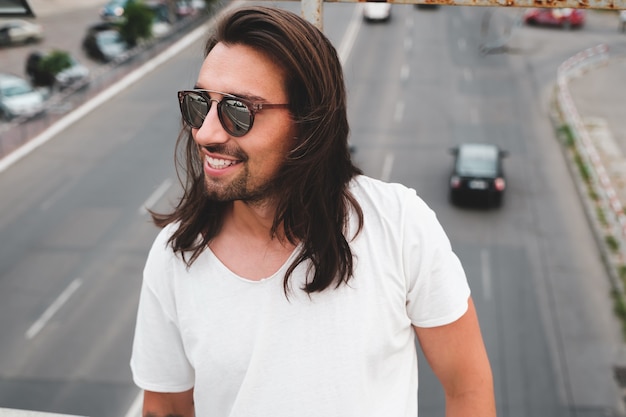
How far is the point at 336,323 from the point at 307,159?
18.5 inches

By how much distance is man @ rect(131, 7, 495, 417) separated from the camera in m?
2.21

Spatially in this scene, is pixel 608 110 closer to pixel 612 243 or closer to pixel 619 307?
pixel 612 243

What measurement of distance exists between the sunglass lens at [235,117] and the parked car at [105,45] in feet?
109

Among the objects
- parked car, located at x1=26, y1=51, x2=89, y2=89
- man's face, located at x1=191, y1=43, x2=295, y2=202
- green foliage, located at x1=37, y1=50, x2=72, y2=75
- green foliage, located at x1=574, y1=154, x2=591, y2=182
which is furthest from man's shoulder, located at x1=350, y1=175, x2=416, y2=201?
green foliage, located at x1=37, y1=50, x2=72, y2=75

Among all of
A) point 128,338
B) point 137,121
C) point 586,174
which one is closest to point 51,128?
point 137,121

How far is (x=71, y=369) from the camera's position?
13.7m

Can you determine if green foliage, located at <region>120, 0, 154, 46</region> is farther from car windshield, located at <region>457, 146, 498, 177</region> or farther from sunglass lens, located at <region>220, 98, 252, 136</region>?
sunglass lens, located at <region>220, 98, 252, 136</region>

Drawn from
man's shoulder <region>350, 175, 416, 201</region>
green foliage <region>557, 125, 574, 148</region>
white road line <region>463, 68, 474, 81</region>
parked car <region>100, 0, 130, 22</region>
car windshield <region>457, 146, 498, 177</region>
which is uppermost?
man's shoulder <region>350, 175, 416, 201</region>

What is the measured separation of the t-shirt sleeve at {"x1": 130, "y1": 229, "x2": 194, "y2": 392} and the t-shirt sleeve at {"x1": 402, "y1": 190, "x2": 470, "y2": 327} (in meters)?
0.71

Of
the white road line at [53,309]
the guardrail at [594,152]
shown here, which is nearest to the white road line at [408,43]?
the guardrail at [594,152]

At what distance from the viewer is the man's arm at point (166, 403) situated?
251cm

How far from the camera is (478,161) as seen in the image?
70.1 feet

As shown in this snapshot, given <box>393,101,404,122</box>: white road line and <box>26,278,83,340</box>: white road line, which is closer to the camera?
<box>26,278,83,340</box>: white road line

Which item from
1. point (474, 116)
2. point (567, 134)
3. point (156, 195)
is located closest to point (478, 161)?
point (567, 134)
